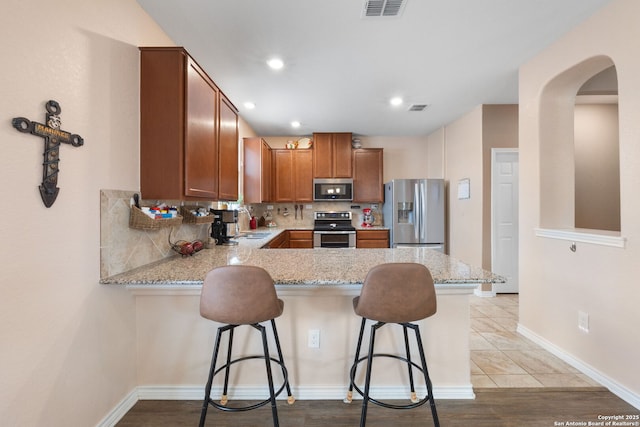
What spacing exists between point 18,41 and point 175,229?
1330 millimetres

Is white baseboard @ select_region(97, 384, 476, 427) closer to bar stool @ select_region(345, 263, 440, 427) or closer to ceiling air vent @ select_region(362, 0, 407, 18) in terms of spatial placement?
bar stool @ select_region(345, 263, 440, 427)

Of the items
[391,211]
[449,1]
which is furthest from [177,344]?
[391,211]

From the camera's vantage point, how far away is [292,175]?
4.80 metres

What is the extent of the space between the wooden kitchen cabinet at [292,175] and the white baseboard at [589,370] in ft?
11.2

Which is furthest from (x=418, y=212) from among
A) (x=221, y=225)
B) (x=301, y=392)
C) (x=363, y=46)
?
(x=301, y=392)

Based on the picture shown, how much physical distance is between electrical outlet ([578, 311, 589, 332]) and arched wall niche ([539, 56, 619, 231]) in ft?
2.37

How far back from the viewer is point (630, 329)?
5.56 ft

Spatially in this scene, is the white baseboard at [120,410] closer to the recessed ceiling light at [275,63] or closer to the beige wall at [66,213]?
the beige wall at [66,213]

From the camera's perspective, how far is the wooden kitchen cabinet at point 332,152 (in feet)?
15.5

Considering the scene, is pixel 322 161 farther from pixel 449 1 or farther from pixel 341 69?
pixel 449 1

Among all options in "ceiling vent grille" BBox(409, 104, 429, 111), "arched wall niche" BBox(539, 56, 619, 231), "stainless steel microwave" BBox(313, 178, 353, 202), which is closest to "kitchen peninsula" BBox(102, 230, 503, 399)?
"arched wall niche" BBox(539, 56, 619, 231)

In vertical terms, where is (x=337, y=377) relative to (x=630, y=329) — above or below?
below

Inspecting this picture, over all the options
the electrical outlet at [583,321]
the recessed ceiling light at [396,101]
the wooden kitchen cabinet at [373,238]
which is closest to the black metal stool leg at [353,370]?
the electrical outlet at [583,321]

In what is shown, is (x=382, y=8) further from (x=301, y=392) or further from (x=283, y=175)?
(x=283, y=175)
